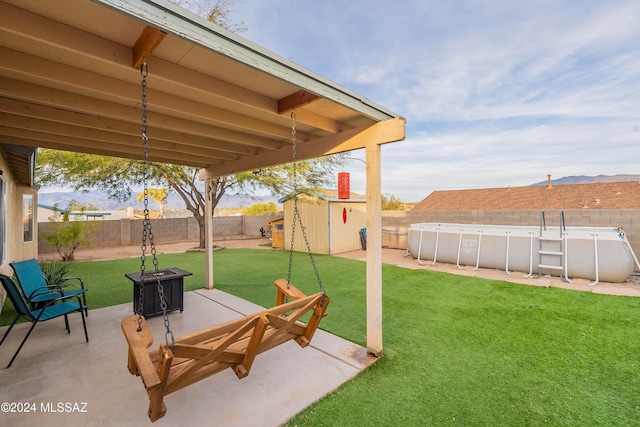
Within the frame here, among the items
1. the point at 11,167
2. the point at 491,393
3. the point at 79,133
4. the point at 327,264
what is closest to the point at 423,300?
the point at 491,393

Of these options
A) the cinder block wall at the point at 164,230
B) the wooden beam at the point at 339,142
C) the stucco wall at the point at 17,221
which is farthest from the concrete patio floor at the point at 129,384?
the cinder block wall at the point at 164,230

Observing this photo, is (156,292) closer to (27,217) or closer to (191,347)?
(191,347)

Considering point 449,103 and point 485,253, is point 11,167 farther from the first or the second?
point 449,103

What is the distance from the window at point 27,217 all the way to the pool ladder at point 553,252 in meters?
12.8

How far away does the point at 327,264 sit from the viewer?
805 cm

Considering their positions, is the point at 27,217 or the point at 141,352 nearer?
the point at 141,352

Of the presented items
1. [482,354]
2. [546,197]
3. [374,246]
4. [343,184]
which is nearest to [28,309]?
[374,246]

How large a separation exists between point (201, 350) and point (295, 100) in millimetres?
2093

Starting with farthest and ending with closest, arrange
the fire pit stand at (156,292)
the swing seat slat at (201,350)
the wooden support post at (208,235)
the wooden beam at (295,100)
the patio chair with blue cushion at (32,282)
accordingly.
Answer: the wooden support post at (208,235) → the fire pit stand at (156,292) → the patio chair with blue cushion at (32,282) → the wooden beam at (295,100) → the swing seat slat at (201,350)

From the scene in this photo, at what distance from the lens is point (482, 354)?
2.87 metres

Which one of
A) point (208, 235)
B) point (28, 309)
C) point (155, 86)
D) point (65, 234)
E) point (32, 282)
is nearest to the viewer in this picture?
point (155, 86)

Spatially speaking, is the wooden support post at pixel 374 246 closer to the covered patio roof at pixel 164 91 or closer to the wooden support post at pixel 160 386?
the covered patio roof at pixel 164 91

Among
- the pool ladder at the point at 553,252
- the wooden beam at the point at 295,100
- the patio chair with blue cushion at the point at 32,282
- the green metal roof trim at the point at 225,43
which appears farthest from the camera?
the pool ladder at the point at 553,252

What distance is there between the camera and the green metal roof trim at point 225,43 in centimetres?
121
